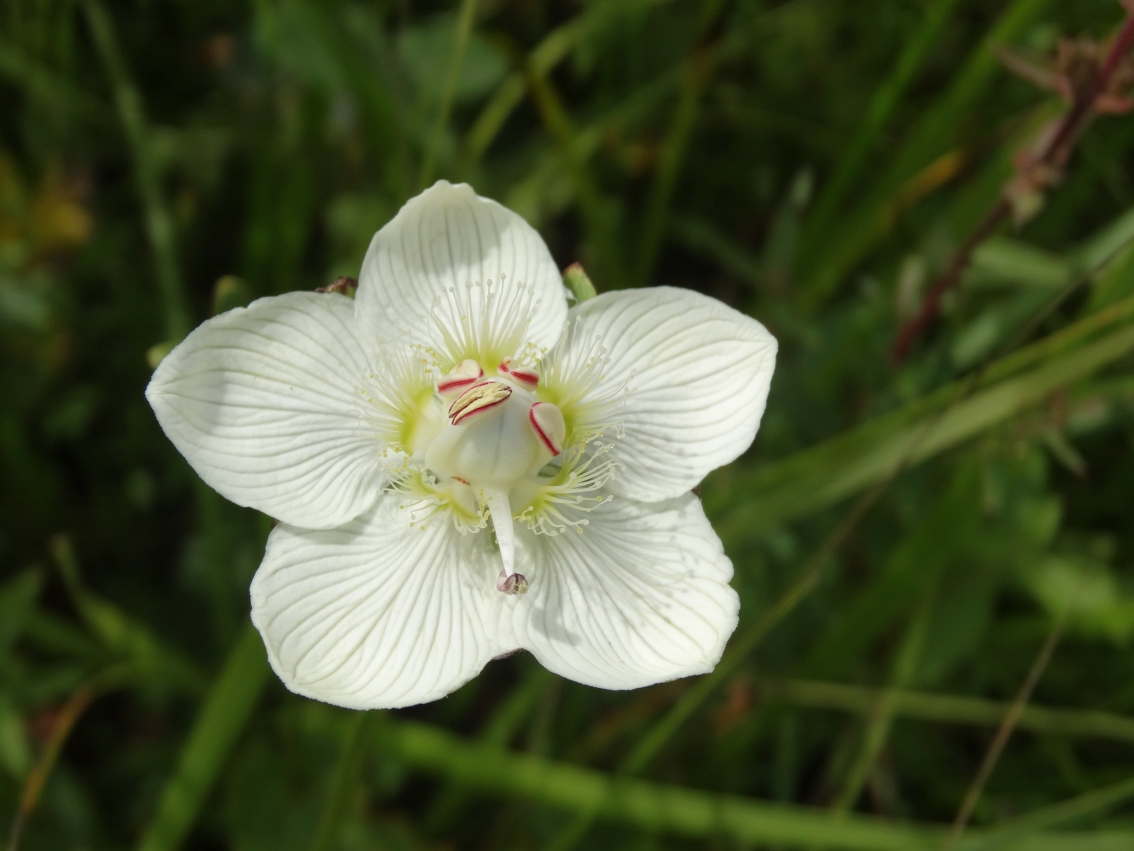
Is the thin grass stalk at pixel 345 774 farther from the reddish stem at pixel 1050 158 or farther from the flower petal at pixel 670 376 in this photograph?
the reddish stem at pixel 1050 158

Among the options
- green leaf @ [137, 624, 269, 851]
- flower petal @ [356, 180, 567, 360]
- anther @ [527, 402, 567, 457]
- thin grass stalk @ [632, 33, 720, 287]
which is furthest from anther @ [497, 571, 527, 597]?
thin grass stalk @ [632, 33, 720, 287]

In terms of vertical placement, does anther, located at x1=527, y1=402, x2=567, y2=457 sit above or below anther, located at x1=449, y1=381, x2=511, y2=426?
above

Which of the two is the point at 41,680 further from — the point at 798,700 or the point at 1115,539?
the point at 1115,539

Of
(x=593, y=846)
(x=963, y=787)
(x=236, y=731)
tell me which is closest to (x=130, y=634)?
(x=236, y=731)

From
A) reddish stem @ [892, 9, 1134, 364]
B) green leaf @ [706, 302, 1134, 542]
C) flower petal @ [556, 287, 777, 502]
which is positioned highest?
reddish stem @ [892, 9, 1134, 364]

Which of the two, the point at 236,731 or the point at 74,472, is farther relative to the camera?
the point at 74,472

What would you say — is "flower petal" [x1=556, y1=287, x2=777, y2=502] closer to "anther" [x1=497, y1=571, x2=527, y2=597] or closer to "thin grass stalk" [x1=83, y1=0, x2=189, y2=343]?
"anther" [x1=497, y1=571, x2=527, y2=597]

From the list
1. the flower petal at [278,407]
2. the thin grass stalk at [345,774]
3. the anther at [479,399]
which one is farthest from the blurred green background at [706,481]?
Result: the anther at [479,399]
